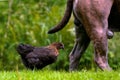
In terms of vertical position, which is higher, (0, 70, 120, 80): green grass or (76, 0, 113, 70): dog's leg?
(76, 0, 113, 70): dog's leg

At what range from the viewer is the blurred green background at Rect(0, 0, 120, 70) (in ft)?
36.5

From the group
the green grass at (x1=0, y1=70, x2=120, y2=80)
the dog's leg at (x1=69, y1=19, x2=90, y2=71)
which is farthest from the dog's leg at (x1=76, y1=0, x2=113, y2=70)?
the green grass at (x1=0, y1=70, x2=120, y2=80)

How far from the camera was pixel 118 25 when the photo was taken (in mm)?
8484

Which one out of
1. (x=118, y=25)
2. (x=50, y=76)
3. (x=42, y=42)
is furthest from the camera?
(x=42, y=42)

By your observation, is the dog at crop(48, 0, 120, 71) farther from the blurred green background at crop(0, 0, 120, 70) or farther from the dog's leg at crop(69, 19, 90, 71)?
the blurred green background at crop(0, 0, 120, 70)

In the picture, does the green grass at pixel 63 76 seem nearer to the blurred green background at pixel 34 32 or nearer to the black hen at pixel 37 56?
the black hen at pixel 37 56

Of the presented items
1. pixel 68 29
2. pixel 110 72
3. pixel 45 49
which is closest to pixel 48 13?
pixel 68 29

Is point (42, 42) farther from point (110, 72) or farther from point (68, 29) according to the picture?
point (110, 72)

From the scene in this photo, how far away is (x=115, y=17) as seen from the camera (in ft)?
27.3

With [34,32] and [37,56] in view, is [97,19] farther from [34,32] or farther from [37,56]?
[34,32]

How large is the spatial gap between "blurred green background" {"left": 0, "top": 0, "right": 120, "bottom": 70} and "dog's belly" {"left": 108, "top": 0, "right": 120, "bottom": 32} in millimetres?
2248

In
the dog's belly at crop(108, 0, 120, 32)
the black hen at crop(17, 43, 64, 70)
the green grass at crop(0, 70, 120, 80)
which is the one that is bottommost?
the black hen at crop(17, 43, 64, 70)

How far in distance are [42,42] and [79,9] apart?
375 centimetres

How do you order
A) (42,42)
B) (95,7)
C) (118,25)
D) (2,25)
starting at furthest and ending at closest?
(2,25)
(42,42)
(118,25)
(95,7)
